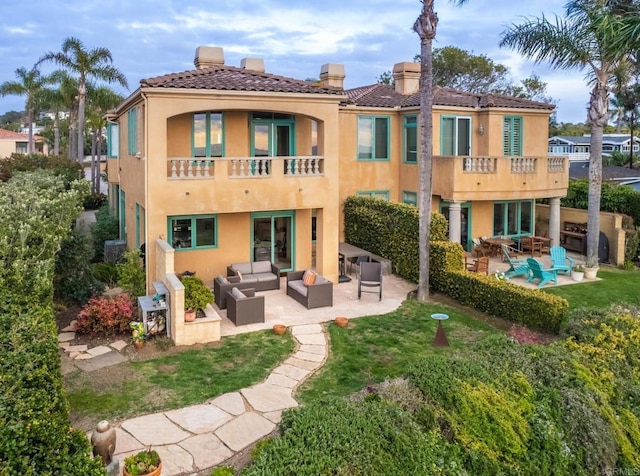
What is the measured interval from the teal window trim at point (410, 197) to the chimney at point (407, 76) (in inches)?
203

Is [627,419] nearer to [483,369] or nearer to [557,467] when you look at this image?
[557,467]

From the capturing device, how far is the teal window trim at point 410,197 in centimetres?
2445

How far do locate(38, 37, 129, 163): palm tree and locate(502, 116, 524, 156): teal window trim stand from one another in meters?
29.5

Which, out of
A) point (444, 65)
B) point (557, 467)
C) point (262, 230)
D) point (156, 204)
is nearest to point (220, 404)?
point (557, 467)

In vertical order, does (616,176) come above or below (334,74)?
below

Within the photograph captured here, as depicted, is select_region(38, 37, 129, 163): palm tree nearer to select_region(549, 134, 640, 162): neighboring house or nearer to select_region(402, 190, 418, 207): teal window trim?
select_region(402, 190, 418, 207): teal window trim

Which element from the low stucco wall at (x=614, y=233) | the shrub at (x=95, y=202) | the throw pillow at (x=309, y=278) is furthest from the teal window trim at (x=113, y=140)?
the low stucco wall at (x=614, y=233)

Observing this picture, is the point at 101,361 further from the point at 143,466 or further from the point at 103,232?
the point at 103,232

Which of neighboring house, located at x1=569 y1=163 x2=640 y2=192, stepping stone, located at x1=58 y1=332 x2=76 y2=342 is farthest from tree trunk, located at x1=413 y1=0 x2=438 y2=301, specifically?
neighboring house, located at x1=569 y1=163 x2=640 y2=192

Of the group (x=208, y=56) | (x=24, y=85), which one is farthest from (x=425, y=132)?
(x=24, y=85)

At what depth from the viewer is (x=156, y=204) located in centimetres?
1662

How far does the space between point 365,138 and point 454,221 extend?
17.9 feet

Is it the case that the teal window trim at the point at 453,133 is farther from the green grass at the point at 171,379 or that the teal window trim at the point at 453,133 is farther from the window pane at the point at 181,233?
the green grass at the point at 171,379

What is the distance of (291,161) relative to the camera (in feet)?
63.3
